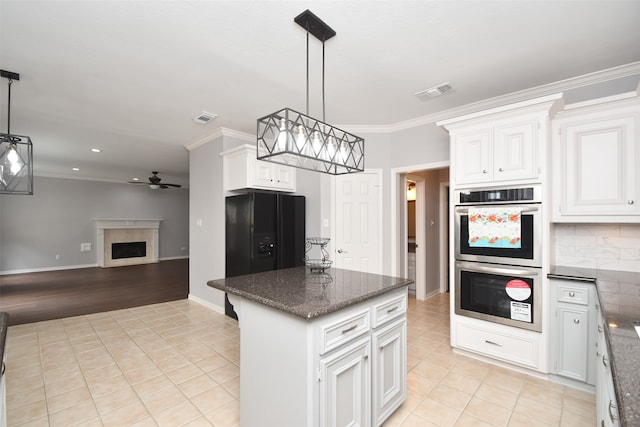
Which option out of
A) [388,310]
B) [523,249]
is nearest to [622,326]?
[388,310]

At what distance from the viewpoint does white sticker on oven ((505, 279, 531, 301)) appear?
98.0 inches

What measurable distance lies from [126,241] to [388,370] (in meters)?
10.0

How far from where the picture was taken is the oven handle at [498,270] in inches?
97.3

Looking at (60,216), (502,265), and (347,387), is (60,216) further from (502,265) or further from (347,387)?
(502,265)

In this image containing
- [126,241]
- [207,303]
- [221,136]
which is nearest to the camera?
[221,136]

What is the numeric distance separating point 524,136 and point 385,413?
2469mm

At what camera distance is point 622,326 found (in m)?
1.26

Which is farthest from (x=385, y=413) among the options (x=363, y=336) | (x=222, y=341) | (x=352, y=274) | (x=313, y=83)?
(x=313, y=83)

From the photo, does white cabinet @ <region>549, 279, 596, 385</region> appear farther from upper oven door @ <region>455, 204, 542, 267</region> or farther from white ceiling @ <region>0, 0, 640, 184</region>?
white ceiling @ <region>0, 0, 640, 184</region>

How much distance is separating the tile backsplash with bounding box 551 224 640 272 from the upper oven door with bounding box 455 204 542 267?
0.39 m

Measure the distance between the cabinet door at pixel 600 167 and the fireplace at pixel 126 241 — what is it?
34.7 feet

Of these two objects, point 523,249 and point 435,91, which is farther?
point 435,91

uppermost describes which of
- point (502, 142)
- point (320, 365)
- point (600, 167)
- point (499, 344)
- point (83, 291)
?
point (502, 142)

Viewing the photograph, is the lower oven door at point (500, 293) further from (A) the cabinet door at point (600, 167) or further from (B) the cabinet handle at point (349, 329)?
(B) the cabinet handle at point (349, 329)
